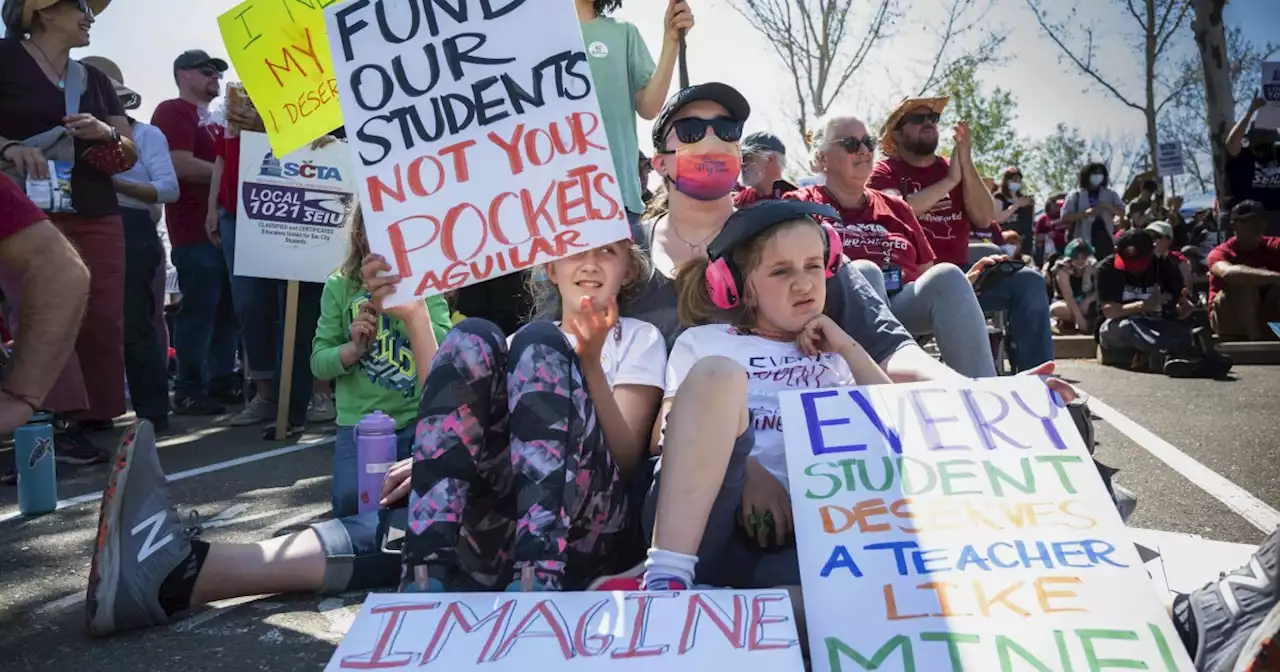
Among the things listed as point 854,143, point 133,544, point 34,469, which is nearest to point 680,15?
point 854,143

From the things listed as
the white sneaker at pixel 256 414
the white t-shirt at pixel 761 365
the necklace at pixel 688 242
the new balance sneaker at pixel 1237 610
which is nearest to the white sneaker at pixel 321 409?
the white sneaker at pixel 256 414

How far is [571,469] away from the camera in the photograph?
2.46 metres

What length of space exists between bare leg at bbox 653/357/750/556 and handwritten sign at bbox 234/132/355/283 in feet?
13.8

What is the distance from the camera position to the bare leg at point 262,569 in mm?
2949

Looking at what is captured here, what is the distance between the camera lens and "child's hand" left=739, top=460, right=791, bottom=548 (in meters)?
2.53

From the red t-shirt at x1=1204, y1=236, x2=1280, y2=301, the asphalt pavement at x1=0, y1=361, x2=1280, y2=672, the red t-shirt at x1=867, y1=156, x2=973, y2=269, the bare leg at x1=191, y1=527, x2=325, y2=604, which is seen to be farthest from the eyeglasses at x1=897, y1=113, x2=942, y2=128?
the red t-shirt at x1=1204, y1=236, x2=1280, y2=301

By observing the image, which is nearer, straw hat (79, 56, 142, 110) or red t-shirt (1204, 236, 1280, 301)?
straw hat (79, 56, 142, 110)

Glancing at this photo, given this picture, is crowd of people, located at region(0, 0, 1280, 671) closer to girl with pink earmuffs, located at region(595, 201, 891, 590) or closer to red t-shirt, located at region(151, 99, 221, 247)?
girl with pink earmuffs, located at region(595, 201, 891, 590)

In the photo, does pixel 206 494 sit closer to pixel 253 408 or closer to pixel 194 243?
pixel 253 408

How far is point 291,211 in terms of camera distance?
245 inches

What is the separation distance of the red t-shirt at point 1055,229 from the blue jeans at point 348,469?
13473 mm

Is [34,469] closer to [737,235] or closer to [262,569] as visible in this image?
[262,569]

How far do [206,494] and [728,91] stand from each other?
9.13 ft

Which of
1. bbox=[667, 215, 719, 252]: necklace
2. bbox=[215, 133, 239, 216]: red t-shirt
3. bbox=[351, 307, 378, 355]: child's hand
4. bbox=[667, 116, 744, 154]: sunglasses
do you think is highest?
bbox=[215, 133, 239, 216]: red t-shirt
